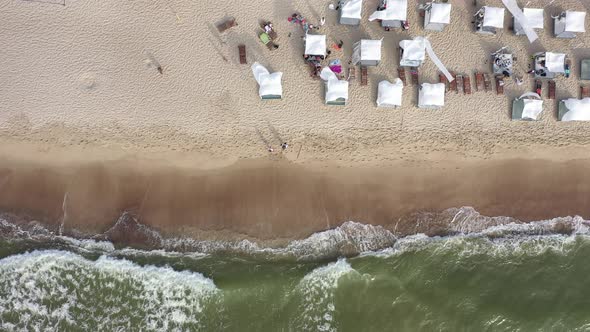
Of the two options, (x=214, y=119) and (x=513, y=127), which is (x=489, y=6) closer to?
(x=513, y=127)

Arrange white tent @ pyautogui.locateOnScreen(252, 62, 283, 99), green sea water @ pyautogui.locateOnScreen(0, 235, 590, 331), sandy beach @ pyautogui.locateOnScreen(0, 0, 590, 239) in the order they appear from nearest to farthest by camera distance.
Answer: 1. green sea water @ pyautogui.locateOnScreen(0, 235, 590, 331)
2. white tent @ pyautogui.locateOnScreen(252, 62, 283, 99)
3. sandy beach @ pyautogui.locateOnScreen(0, 0, 590, 239)

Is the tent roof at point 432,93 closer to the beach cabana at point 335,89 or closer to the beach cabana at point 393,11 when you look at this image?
the beach cabana at point 393,11

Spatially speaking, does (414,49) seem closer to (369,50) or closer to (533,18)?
(369,50)

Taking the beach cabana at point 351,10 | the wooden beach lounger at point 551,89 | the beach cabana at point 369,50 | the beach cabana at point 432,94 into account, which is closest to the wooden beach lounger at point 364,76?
the beach cabana at point 369,50

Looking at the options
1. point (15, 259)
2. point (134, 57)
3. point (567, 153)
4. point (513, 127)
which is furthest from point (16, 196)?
point (567, 153)

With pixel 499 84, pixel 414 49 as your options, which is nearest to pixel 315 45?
pixel 414 49

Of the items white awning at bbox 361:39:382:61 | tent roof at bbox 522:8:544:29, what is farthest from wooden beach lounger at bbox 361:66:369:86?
tent roof at bbox 522:8:544:29

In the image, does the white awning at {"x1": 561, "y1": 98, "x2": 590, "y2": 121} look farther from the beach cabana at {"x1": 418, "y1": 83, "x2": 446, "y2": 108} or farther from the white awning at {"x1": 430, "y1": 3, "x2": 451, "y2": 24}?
the white awning at {"x1": 430, "y1": 3, "x2": 451, "y2": 24}

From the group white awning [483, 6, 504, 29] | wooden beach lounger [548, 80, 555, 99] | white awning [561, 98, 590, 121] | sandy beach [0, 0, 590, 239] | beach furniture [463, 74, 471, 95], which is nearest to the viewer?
sandy beach [0, 0, 590, 239]
